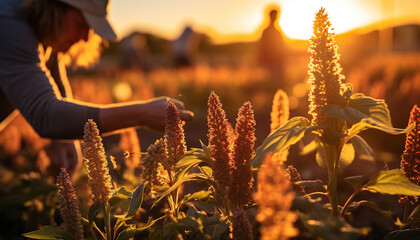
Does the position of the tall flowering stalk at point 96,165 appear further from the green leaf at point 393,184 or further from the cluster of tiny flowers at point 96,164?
the green leaf at point 393,184

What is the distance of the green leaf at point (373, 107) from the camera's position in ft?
3.75

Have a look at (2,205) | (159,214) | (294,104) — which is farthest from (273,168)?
(294,104)

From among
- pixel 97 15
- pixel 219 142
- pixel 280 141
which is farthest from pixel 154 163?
pixel 97 15

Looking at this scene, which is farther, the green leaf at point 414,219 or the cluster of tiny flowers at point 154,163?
the cluster of tiny flowers at point 154,163

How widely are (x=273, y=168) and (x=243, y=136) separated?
43 centimetres

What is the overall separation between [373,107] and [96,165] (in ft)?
3.05

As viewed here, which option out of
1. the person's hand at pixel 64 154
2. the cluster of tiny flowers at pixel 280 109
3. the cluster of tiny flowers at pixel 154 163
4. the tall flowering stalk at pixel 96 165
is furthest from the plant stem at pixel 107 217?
the person's hand at pixel 64 154

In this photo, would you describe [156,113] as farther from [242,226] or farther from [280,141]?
[242,226]

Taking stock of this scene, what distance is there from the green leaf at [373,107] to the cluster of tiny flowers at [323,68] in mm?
51

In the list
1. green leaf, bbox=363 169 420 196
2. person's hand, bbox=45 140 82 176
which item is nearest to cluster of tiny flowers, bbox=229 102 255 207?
green leaf, bbox=363 169 420 196

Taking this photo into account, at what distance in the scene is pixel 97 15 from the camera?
327 centimetres

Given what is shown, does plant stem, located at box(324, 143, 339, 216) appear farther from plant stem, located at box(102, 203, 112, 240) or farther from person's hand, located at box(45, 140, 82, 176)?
person's hand, located at box(45, 140, 82, 176)

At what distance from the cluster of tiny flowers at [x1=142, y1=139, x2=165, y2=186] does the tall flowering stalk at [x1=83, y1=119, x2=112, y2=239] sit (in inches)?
5.7

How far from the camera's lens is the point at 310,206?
1.10 meters
